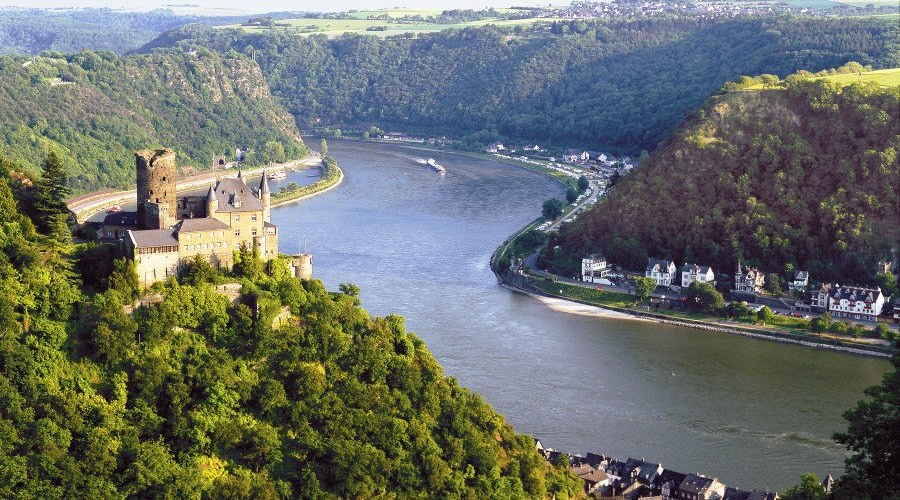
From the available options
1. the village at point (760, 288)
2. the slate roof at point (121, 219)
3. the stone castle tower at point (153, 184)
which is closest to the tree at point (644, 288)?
the village at point (760, 288)

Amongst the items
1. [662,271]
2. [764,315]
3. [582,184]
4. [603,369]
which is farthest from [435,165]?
[603,369]

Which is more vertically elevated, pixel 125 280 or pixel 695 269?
pixel 125 280

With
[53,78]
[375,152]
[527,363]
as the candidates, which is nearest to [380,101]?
[375,152]

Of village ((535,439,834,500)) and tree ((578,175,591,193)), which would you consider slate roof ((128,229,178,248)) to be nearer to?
village ((535,439,834,500))

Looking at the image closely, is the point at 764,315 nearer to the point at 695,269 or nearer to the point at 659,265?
the point at 695,269

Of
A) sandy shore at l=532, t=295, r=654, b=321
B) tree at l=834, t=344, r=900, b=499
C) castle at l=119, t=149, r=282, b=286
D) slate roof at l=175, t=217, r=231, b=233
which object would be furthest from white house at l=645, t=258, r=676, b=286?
tree at l=834, t=344, r=900, b=499
